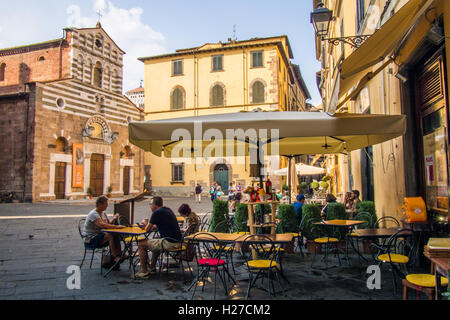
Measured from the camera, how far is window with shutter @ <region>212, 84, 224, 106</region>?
89.0 ft

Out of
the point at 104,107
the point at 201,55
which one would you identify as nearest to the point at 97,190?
the point at 104,107

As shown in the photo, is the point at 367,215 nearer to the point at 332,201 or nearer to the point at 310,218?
the point at 310,218

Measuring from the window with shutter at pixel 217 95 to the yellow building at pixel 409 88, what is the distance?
19.9 metres

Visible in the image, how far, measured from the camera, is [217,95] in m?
27.2

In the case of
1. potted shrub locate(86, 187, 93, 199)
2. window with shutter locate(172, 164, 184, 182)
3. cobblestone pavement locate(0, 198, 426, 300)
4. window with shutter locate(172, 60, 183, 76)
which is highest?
window with shutter locate(172, 60, 183, 76)

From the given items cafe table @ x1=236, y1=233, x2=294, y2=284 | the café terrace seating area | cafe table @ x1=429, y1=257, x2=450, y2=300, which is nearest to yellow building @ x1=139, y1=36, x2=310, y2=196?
the café terrace seating area

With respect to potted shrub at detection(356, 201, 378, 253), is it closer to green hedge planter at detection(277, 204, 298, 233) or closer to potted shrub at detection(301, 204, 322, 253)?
potted shrub at detection(301, 204, 322, 253)

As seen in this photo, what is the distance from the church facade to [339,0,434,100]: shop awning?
1948 cm

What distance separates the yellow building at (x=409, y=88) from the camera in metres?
3.93

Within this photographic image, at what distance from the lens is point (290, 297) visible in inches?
157

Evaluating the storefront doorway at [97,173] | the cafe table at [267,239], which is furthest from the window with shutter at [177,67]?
the cafe table at [267,239]

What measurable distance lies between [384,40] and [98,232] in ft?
14.9

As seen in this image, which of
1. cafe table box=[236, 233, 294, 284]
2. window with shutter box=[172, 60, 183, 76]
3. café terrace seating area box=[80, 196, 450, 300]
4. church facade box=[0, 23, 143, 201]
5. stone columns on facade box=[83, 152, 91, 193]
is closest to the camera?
café terrace seating area box=[80, 196, 450, 300]

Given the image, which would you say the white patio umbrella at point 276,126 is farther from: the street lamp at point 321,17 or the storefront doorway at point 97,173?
the storefront doorway at point 97,173
